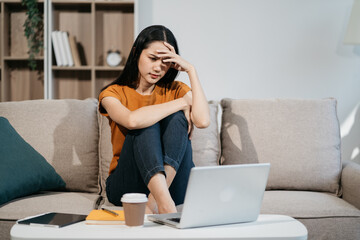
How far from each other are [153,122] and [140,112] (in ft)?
0.28

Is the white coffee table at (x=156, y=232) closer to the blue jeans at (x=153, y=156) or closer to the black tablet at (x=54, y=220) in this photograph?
the black tablet at (x=54, y=220)

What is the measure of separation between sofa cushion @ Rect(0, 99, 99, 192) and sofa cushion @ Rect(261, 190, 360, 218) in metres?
0.85

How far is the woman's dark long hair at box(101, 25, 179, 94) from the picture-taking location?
189 centimetres

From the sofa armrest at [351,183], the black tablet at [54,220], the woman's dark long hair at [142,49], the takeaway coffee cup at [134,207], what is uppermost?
the woman's dark long hair at [142,49]

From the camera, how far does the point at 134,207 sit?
110cm

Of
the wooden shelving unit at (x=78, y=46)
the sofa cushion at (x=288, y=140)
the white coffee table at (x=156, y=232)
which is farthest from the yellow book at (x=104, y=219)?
the wooden shelving unit at (x=78, y=46)

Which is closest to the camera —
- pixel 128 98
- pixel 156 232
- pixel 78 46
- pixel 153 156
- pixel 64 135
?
pixel 156 232

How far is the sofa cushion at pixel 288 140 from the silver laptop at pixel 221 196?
99 centimetres

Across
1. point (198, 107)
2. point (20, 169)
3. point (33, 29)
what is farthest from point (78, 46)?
point (198, 107)

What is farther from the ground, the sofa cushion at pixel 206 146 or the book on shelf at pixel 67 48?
the book on shelf at pixel 67 48

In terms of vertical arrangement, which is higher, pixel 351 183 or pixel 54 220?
pixel 54 220

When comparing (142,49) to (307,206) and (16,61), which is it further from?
(16,61)

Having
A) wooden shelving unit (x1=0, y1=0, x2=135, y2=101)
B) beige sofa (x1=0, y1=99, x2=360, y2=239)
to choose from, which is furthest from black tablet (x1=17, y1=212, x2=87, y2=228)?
wooden shelving unit (x1=0, y1=0, x2=135, y2=101)

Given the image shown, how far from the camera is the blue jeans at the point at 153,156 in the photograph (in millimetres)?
1502
